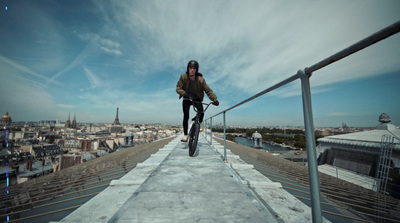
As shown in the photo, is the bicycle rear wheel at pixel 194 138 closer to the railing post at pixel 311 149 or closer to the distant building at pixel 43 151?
the railing post at pixel 311 149

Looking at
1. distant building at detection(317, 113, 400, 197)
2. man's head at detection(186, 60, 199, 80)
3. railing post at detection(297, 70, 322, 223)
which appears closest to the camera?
railing post at detection(297, 70, 322, 223)

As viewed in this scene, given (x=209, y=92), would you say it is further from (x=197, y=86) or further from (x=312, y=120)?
(x=312, y=120)

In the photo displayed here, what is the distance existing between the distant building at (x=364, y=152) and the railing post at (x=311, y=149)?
29.8 ft

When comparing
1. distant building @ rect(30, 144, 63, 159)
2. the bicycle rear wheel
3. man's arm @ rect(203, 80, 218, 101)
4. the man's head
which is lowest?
distant building @ rect(30, 144, 63, 159)

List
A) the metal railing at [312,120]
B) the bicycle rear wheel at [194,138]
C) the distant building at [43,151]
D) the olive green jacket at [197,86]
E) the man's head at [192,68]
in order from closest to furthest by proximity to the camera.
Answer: the metal railing at [312,120], the bicycle rear wheel at [194,138], the man's head at [192,68], the olive green jacket at [197,86], the distant building at [43,151]

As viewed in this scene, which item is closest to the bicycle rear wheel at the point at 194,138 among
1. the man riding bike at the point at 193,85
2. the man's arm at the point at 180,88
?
the man riding bike at the point at 193,85

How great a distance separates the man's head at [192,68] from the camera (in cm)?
350

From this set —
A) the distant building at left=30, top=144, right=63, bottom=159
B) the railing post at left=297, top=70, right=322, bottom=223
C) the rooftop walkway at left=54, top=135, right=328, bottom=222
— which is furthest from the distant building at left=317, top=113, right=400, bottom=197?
the distant building at left=30, top=144, right=63, bottom=159

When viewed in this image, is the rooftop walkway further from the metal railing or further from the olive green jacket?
the olive green jacket

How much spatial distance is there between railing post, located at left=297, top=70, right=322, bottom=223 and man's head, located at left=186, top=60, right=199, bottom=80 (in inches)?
107

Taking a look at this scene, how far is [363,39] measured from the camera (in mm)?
691

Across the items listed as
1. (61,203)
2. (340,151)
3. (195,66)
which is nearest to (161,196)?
(61,203)

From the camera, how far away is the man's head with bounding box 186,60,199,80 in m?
3.50

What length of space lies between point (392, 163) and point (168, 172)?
12.5 m
